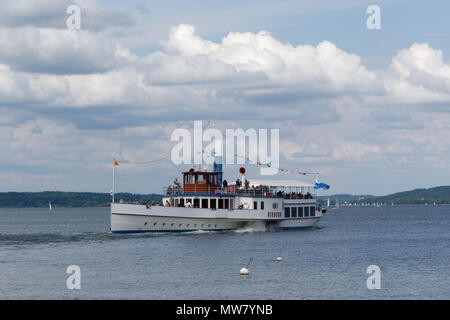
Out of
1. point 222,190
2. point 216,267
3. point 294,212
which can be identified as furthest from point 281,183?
point 216,267

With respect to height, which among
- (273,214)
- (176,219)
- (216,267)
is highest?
(273,214)

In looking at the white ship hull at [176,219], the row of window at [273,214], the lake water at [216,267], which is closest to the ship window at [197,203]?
the white ship hull at [176,219]

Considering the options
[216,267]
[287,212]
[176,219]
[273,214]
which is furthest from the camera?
[287,212]

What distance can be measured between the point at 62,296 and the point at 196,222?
38.5 metres

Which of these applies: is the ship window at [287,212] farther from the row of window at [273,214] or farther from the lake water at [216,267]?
the lake water at [216,267]

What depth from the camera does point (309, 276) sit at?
52.0 meters

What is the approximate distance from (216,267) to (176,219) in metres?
23.0

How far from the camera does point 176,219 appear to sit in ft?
260

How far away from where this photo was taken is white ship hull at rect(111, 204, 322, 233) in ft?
253

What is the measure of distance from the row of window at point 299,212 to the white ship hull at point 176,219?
7732 mm

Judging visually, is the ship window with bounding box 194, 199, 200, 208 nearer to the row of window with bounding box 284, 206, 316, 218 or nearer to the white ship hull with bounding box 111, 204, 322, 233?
the white ship hull with bounding box 111, 204, 322, 233

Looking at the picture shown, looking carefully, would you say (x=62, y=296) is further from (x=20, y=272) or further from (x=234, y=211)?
(x=234, y=211)

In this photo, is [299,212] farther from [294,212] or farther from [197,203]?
[197,203]
